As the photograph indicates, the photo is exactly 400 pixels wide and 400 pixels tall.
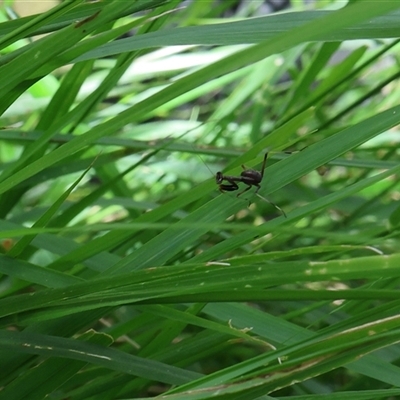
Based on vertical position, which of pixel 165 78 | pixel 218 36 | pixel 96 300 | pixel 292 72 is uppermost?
pixel 165 78

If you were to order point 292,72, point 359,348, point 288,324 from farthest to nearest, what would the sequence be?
point 292,72 < point 288,324 < point 359,348

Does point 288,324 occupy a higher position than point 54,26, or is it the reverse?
point 54,26

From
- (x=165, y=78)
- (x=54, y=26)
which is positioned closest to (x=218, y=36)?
(x=54, y=26)

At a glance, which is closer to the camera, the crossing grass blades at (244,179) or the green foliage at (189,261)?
the green foliage at (189,261)

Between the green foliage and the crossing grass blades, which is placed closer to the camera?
the green foliage

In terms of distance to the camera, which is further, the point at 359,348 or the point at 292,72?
the point at 292,72

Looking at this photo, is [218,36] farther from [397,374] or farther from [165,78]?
[165,78]

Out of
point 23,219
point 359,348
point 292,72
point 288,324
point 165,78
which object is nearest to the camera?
point 359,348

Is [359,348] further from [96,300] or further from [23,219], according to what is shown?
[23,219]

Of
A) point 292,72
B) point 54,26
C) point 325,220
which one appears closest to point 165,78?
point 292,72
